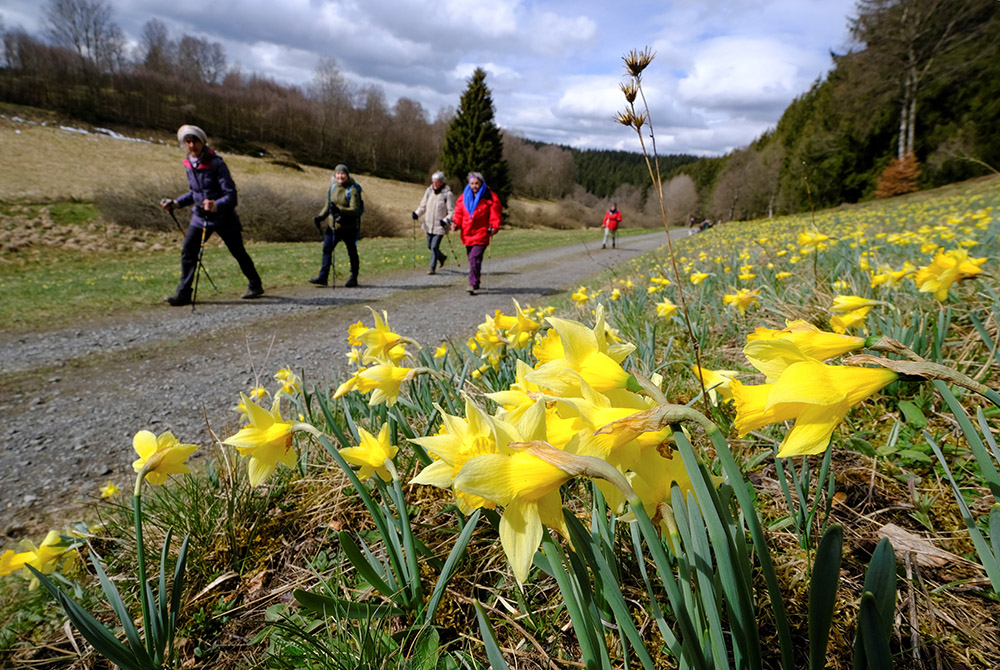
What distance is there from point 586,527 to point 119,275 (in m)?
12.5

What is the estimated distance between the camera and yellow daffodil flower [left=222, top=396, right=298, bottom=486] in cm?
118

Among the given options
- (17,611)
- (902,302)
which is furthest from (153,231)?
(902,302)

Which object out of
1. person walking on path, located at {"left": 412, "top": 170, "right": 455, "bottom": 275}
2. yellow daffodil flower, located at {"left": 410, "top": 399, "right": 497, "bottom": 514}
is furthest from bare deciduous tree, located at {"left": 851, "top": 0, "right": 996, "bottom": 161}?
yellow daffodil flower, located at {"left": 410, "top": 399, "right": 497, "bottom": 514}

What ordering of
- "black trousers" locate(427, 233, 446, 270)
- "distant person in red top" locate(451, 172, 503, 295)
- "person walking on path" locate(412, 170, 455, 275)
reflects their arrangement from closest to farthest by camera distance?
"distant person in red top" locate(451, 172, 503, 295) → "person walking on path" locate(412, 170, 455, 275) → "black trousers" locate(427, 233, 446, 270)

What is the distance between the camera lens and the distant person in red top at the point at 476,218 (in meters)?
8.20

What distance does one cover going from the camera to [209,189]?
6.58m

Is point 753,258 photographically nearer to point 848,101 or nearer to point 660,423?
point 660,423

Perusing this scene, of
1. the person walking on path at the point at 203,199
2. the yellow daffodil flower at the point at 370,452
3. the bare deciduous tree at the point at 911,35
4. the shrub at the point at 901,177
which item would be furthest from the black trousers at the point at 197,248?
the bare deciduous tree at the point at 911,35

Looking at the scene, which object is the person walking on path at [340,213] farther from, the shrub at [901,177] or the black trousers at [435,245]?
the shrub at [901,177]

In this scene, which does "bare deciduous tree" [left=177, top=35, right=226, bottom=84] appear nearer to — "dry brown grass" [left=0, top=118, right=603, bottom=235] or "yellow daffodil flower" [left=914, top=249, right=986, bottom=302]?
"dry brown grass" [left=0, top=118, right=603, bottom=235]

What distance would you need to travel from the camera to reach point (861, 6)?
83.7 ft

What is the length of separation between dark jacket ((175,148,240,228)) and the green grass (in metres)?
1.73

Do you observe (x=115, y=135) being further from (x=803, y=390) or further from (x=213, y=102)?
(x=803, y=390)

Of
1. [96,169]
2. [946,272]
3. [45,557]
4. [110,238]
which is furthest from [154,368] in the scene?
[96,169]
